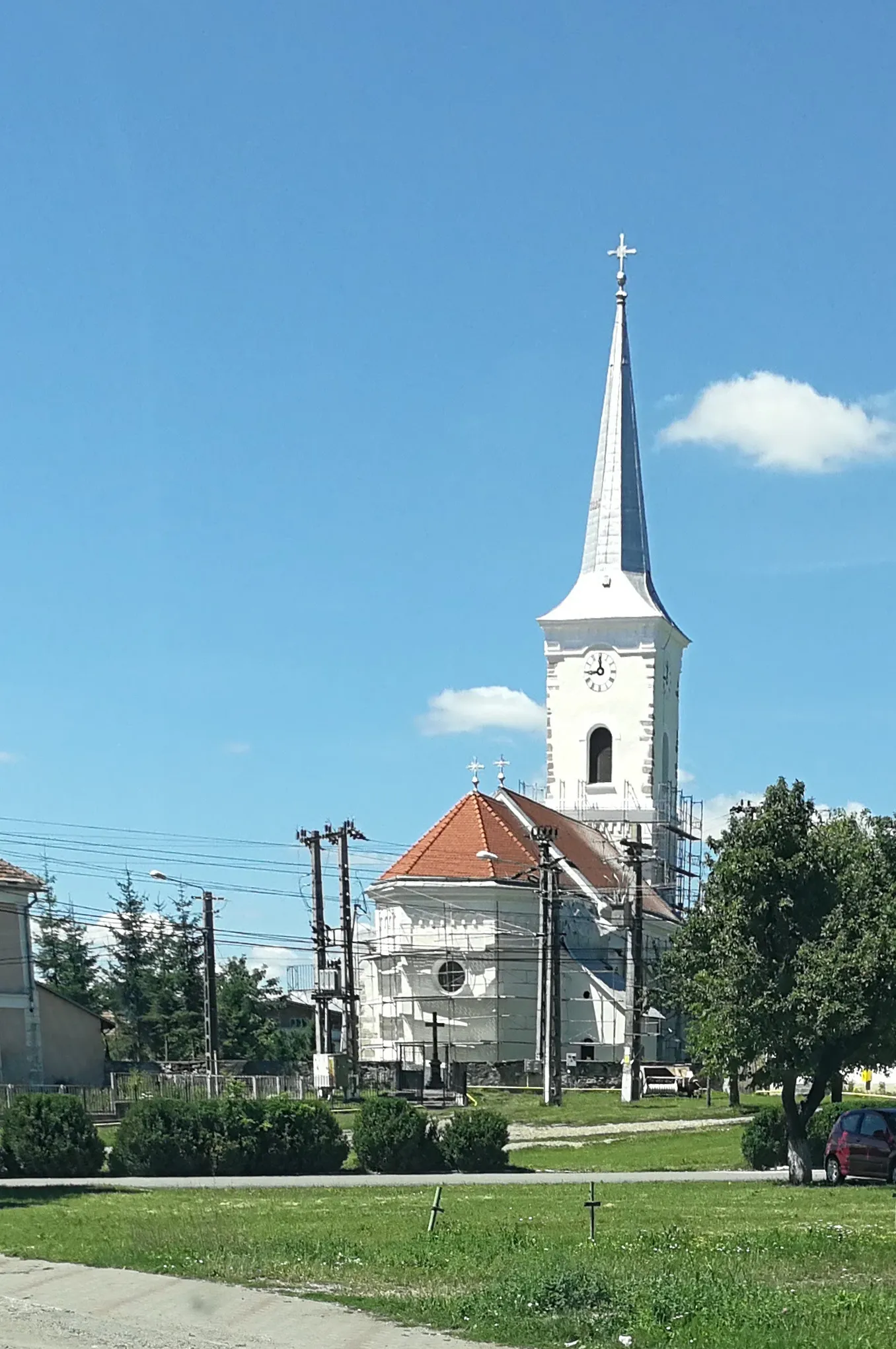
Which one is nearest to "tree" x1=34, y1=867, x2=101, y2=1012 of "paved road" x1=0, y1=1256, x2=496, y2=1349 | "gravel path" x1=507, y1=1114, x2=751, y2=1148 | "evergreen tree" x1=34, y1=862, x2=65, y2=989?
"evergreen tree" x1=34, y1=862, x2=65, y2=989

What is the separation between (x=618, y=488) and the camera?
96.2 meters

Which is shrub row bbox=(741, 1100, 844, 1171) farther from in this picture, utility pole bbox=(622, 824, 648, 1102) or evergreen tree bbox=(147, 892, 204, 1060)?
evergreen tree bbox=(147, 892, 204, 1060)

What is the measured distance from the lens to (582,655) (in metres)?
94.6

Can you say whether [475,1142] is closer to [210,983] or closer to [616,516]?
[210,983]

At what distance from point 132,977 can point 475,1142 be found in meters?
67.7

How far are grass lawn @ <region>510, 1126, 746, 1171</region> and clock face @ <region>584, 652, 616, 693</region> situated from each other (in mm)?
51212

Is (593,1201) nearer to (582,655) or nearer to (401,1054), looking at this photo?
(401,1054)

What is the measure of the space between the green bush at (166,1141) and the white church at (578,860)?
3486 cm

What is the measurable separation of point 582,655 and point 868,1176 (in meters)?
67.1

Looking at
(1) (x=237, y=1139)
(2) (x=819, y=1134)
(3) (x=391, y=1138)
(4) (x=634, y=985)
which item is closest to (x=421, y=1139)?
(3) (x=391, y=1138)

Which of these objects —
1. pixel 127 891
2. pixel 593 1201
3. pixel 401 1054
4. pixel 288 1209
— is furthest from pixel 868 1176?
pixel 127 891

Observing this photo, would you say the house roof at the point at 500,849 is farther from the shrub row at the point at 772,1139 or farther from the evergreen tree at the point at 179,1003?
the shrub row at the point at 772,1139

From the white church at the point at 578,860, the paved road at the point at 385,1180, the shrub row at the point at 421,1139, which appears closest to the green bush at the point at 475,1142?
the shrub row at the point at 421,1139

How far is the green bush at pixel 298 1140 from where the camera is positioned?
30.7 m
